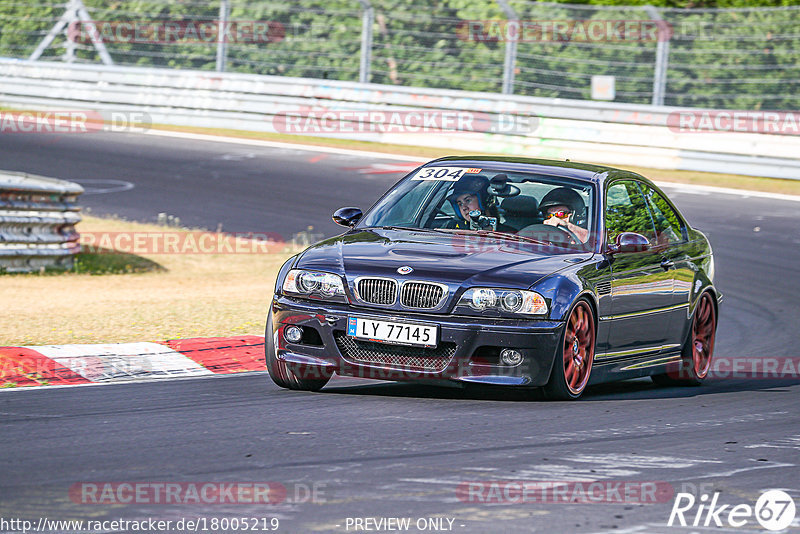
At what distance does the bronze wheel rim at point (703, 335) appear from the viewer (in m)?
9.11

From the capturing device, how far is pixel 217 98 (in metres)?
25.6

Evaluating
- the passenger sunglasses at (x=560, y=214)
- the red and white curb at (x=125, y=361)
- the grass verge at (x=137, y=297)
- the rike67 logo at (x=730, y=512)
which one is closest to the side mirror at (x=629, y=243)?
the passenger sunglasses at (x=560, y=214)

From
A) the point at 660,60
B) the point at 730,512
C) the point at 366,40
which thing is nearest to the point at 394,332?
the point at 730,512

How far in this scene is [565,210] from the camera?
8250mm

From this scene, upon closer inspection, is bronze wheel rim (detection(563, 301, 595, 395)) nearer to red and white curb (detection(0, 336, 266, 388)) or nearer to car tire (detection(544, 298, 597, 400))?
car tire (detection(544, 298, 597, 400))

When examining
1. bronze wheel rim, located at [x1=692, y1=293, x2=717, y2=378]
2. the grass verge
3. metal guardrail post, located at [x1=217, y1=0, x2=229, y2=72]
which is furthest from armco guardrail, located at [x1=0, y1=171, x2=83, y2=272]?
metal guardrail post, located at [x1=217, y1=0, x2=229, y2=72]

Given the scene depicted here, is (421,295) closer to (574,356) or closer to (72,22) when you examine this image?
(574,356)

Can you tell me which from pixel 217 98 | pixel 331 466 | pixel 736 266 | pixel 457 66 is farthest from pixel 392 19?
pixel 331 466

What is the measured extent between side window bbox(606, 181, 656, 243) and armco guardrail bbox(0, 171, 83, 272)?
6.75 metres

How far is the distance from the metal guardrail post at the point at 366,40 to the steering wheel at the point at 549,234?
16.7 metres

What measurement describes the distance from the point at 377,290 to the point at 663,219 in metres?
2.70

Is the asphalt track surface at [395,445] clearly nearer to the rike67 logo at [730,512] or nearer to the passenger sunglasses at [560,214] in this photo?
the rike67 logo at [730,512]

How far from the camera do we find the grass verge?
10.0 m

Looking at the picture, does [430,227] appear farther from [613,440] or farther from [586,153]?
[586,153]
